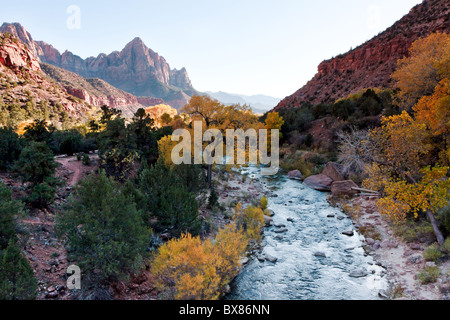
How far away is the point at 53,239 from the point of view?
10102 mm

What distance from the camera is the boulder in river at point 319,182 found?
2363 cm

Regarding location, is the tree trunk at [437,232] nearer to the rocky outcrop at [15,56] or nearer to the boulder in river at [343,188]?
the boulder in river at [343,188]

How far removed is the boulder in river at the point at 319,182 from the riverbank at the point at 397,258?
6.18 metres

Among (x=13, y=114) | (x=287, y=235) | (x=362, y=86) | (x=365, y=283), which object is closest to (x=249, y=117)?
(x=287, y=235)

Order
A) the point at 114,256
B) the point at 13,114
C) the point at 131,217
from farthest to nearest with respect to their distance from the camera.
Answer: the point at 13,114
the point at 131,217
the point at 114,256

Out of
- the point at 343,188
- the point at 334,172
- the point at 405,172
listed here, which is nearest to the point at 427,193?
the point at 405,172

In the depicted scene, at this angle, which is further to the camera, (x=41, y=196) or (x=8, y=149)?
(x=8, y=149)

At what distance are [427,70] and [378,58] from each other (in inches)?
2009

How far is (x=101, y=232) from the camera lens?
7590 mm

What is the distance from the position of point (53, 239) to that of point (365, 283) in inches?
524

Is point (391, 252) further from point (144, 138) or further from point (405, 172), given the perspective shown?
point (144, 138)

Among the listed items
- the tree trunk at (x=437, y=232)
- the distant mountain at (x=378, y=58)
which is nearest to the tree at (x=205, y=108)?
the tree trunk at (x=437, y=232)

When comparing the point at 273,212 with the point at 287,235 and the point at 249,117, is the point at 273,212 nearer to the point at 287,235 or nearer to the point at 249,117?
the point at 287,235

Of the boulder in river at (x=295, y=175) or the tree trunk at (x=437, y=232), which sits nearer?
the tree trunk at (x=437, y=232)
